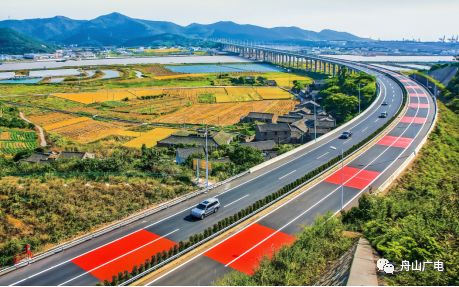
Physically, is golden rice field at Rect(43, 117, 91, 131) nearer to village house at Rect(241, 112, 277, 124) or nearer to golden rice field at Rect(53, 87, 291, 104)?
golden rice field at Rect(53, 87, 291, 104)

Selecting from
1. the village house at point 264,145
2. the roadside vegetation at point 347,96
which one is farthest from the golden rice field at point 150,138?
the roadside vegetation at point 347,96

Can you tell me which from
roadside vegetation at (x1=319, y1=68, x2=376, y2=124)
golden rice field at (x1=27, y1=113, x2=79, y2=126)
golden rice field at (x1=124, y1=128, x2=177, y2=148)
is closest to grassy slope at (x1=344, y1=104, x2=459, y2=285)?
roadside vegetation at (x1=319, y1=68, x2=376, y2=124)

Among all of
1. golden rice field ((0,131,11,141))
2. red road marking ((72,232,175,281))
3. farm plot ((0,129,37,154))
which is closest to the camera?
red road marking ((72,232,175,281))

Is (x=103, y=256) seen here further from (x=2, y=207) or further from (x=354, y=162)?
(x=354, y=162)

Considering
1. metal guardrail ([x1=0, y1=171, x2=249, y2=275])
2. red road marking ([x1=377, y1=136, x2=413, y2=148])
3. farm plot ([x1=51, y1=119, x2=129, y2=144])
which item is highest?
red road marking ([x1=377, y1=136, x2=413, y2=148])

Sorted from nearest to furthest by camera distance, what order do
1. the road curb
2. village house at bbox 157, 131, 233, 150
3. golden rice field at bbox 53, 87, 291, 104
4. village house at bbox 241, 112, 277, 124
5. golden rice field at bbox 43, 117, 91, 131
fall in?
the road curb → village house at bbox 157, 131, 233, 150 → golden rice field at bbox 43, 117, 91, 131 → village house at bbox 241, 112, 277, 124 → golden rice field at bbox 53, 87, 291, 104

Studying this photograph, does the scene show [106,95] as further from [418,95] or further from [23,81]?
[418,95]
